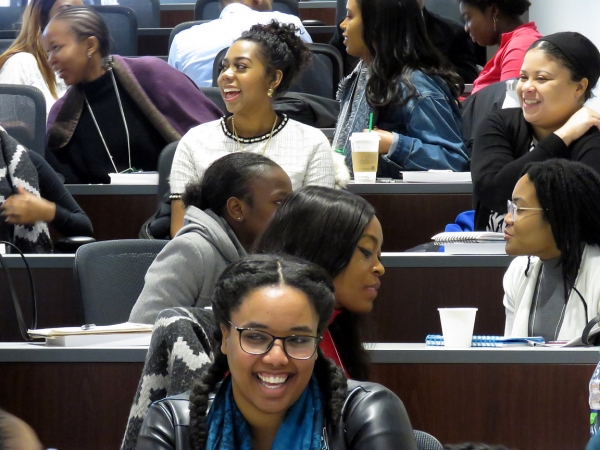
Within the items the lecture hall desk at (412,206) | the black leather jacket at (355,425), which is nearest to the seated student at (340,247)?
the black leather jacket at (355,425)

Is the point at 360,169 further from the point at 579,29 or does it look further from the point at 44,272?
the point at 579,29

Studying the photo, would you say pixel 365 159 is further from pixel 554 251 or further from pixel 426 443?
pixel 426 443

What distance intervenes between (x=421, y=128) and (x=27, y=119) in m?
1.42

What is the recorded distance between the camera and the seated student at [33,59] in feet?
16.6

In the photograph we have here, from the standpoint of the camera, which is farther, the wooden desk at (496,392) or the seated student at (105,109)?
the seated student at (105,109)

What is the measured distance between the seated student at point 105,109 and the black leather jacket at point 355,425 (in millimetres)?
2742

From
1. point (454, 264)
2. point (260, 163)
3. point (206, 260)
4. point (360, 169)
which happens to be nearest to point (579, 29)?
point (360, 169)

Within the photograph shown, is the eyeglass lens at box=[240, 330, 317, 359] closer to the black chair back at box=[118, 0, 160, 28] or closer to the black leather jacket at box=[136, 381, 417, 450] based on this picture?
the black leather jacket at box=[136, 381, 417, 450]

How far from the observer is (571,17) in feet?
17.7

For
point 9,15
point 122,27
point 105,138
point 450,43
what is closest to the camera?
point 105,138

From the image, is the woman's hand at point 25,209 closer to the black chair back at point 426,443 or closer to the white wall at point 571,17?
the black chair back at point 426,443

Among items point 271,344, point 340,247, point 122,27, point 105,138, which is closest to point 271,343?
point 271,344

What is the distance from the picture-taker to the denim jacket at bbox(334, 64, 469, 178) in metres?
3.94

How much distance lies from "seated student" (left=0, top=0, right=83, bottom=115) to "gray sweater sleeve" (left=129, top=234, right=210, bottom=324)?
9.01ft
